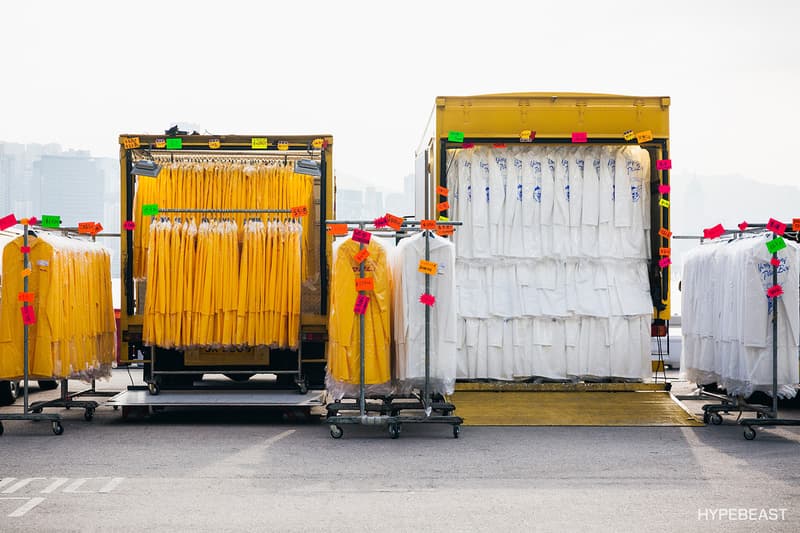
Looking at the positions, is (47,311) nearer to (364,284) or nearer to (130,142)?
(130,142)

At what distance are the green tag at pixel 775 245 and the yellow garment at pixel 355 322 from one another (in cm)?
396

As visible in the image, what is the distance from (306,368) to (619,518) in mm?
5775

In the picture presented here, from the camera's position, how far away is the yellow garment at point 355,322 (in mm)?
9625

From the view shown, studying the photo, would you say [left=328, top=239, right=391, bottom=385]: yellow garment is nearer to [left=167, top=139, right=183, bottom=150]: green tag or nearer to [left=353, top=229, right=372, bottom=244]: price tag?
[left=353, top=229, right=372, bottom=244]: price tag

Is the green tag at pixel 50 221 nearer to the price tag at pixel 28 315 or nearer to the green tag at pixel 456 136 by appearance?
the price tag at pixel 28 315

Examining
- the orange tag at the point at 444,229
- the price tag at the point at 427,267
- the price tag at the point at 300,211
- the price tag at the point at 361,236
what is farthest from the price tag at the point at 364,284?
the price tag at the point at 300,211

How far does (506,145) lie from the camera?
36.9ft

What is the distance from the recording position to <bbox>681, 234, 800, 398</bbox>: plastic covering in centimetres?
945

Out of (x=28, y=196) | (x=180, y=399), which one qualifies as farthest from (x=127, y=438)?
(x=28, y=196)

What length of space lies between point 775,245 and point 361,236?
4.22 metres

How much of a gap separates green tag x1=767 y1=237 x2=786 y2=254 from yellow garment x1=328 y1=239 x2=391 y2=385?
3956mm

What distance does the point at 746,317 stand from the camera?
9.50m

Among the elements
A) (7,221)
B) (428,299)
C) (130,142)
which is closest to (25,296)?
(7,221)

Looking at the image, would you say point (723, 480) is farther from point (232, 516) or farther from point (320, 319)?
point (320, 319)
